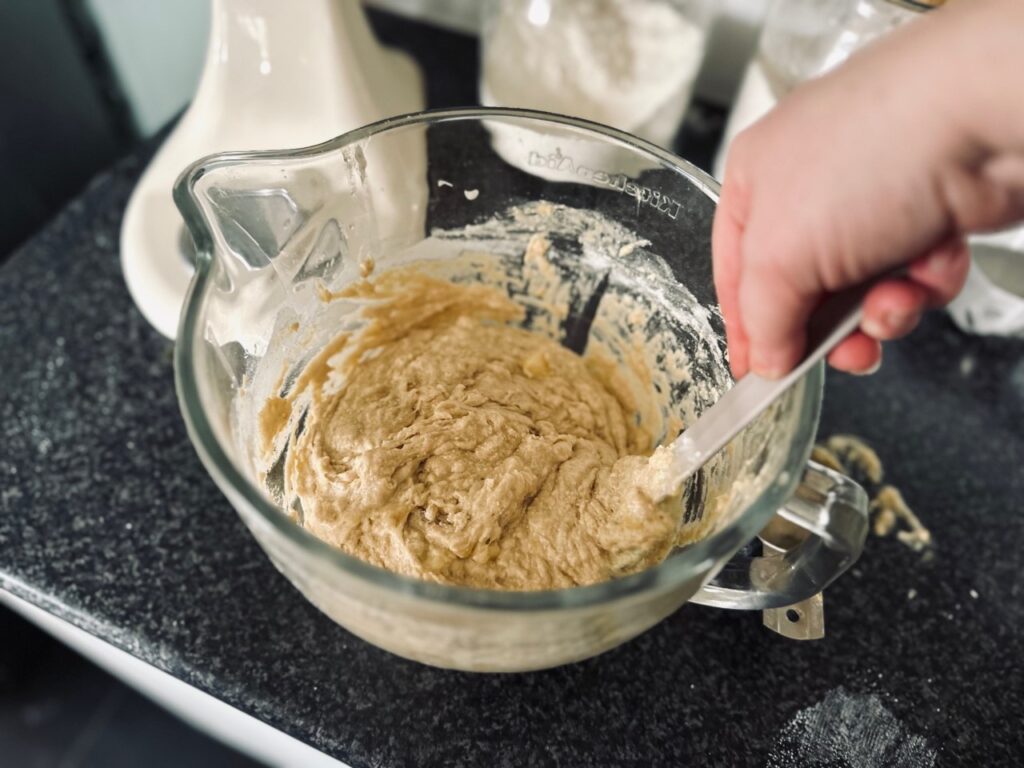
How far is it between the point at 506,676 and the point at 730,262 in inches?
15.0

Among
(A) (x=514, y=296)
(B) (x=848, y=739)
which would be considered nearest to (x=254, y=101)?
(A) (x=514, y=296)

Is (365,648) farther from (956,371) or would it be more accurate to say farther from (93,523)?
(956,371)

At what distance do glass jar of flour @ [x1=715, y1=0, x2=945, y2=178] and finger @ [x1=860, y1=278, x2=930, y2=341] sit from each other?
1.58 feet

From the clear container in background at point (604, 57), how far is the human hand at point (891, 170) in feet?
1.62

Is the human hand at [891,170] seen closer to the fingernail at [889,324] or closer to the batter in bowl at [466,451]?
the fingernail at [889,324]

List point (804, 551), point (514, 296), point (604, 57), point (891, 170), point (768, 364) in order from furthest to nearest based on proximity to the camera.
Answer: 1. point (604, 57)
2. point (514, 296)
3. point (804, 551)
4. point (768, 364)
5. point (891, 170)

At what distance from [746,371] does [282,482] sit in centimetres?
38

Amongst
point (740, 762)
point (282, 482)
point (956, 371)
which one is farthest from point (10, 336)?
point (956, 371)

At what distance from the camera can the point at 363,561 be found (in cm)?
50

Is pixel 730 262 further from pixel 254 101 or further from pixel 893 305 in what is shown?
pixel 254 101

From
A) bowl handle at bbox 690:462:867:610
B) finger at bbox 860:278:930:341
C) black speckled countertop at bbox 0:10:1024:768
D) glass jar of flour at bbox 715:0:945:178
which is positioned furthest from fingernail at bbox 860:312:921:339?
glass jar of flour at bbox 715:0:945:178

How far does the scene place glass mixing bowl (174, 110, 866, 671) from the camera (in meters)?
0.47

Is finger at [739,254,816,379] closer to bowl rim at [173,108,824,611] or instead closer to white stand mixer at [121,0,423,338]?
bowl rim at [173,108,824,611]

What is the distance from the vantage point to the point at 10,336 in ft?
2.81
